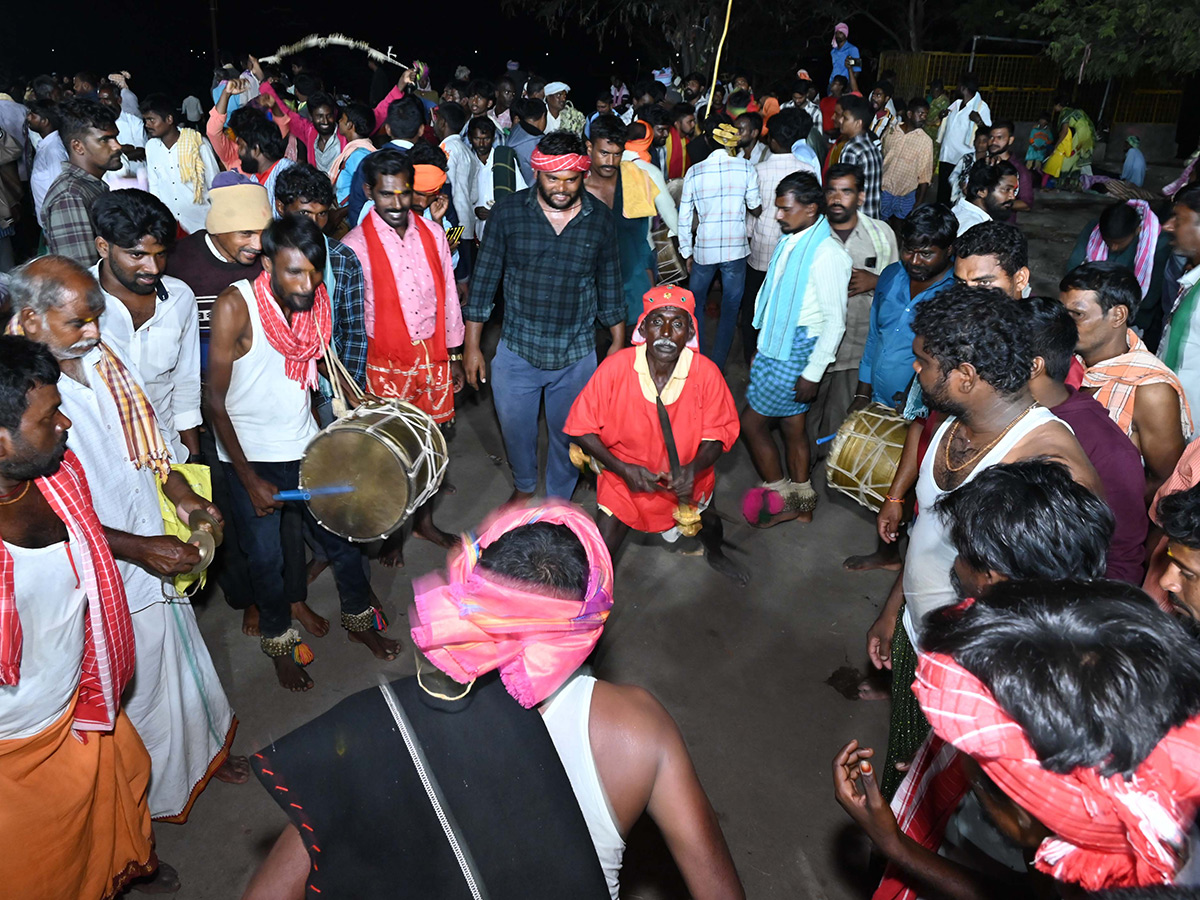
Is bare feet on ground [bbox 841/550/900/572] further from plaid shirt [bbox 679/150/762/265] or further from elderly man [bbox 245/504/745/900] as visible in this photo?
elderly man [bbox 245/504/745/900]

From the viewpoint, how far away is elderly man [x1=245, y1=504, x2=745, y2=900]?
147 centimetres

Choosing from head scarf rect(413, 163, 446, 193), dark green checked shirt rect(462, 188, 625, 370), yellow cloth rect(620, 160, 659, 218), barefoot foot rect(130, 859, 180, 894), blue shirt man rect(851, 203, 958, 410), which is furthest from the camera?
yellow cloth rect(620, 160, 659, 218)

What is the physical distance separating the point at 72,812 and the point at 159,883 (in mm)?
578

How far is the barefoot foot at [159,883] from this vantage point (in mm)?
2723

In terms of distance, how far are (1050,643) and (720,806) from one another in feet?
7.20

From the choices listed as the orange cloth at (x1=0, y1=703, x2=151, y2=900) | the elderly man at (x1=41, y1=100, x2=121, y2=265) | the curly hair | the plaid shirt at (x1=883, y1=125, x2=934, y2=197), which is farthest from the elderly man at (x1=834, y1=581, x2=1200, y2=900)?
the plaid shirt at (x1=883, y1=125, x2=934, y2=197)

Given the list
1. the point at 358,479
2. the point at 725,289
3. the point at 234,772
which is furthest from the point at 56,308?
the point at 725,289

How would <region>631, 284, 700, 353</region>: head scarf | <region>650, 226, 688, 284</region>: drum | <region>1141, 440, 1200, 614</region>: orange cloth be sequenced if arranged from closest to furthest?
<region>1141, 440, 1200, 614</region>: orange cloth → <region>631, 284, 700, 353</region>: head scarf → <region>650, 226, 688, 284</region>: drum

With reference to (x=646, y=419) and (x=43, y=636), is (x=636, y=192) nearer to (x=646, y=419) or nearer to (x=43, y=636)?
(x=646, y=419)

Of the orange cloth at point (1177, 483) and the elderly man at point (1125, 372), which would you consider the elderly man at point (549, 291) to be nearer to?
the elderly man at point (1125, 372)

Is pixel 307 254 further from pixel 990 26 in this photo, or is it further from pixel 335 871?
pixel 990 26

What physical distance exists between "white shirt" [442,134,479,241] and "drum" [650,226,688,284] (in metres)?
1.58

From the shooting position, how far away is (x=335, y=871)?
1.48 m

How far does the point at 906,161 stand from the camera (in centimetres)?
861
